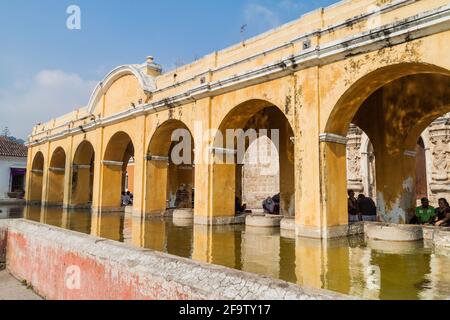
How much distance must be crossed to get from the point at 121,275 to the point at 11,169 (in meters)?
31.3

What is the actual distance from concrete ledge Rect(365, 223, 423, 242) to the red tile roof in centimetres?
3123

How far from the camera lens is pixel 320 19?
316 inches

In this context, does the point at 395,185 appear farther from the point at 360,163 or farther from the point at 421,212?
the point at 360,163

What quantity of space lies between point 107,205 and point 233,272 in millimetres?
13022

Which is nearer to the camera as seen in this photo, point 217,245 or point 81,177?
point 217,245

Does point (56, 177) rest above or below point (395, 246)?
above

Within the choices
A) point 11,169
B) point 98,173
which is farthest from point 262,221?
point 11,169

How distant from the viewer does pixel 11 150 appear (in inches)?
1206

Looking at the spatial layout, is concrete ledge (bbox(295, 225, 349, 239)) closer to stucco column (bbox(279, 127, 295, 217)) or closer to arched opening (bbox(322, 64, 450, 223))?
arched opening (bbox(322, 64, 450, 223))

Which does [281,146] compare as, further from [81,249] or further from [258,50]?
[81,249]

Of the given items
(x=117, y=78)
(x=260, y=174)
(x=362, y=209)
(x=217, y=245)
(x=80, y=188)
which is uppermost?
(x=117, y=78)

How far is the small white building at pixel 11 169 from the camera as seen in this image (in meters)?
29.6

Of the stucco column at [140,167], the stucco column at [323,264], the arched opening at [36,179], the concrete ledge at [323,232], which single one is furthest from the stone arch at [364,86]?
the arched opening at [36,179]

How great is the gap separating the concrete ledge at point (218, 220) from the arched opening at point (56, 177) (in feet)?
42.7
